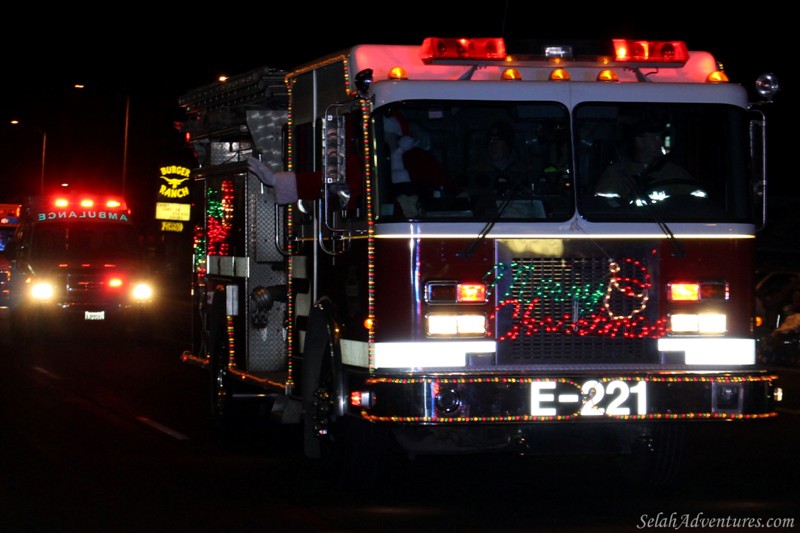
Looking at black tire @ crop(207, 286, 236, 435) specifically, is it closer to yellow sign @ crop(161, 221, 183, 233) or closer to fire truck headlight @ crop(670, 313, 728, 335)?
fire truck headlight @ crop(670, 313, 728, 335)

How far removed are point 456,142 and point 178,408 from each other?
6.54m

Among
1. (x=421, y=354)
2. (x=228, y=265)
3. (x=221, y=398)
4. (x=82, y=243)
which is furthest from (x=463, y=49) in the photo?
(x=82, y=243)

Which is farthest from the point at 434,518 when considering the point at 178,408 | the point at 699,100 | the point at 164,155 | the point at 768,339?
the point at 164,155

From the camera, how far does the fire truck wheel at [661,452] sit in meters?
9.93

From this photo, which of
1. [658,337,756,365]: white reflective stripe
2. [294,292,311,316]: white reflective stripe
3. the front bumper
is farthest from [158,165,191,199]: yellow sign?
the front bumper

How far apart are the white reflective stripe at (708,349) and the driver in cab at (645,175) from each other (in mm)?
896

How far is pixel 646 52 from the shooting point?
978 centimetres

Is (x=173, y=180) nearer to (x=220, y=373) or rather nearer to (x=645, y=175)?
(x=220, y=373)

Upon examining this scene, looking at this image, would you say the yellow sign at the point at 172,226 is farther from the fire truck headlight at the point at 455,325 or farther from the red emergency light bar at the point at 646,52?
the fire truck headlight at the point at 455,325

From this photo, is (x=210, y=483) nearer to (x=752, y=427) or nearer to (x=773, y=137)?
(x=752, y=427)

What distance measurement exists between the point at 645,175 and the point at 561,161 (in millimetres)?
572

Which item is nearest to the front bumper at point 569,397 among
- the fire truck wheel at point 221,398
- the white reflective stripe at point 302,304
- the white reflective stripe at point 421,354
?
the white reflective stripe at point 421,354

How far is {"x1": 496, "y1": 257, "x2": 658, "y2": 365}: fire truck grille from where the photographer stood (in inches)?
363

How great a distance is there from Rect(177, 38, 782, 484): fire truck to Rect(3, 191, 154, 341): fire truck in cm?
1517
